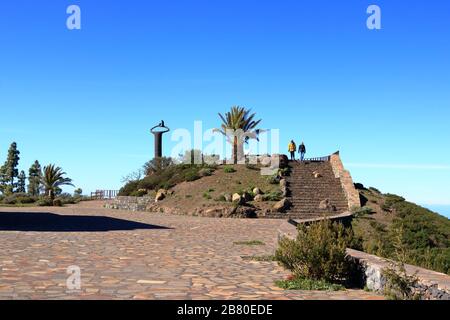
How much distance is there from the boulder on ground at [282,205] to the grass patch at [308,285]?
20.7 meters

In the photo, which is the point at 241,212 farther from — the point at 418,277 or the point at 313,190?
the point at 418,277

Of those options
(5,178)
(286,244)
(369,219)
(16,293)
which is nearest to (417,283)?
(286,244)

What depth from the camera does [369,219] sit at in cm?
2684

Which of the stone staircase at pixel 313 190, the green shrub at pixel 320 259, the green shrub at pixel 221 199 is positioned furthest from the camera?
the green shrub at pixel 221 199

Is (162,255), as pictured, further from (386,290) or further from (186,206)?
(186,206)

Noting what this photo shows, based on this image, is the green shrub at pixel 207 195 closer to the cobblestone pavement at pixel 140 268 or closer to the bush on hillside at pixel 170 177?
the bush on hillside at pixel 170 177

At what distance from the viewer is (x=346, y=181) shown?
33656mm

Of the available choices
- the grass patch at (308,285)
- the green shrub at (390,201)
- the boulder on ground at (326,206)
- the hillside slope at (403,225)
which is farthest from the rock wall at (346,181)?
the grass patch at (308,285)

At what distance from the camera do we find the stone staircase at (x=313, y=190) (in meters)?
29.0

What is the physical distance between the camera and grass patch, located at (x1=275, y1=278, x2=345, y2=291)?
749 centimetres

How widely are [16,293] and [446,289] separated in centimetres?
585

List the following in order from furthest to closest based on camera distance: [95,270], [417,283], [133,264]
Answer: [133,264] → [95,270] → [417,283]

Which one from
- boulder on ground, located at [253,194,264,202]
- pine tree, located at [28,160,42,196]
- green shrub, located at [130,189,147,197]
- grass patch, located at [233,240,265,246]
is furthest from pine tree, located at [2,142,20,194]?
grass patch, located at [233,240,265,246]

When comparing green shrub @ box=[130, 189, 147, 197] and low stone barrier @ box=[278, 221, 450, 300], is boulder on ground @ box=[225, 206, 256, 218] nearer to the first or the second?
green shrub @ box=[130, 189, 147, 197]
